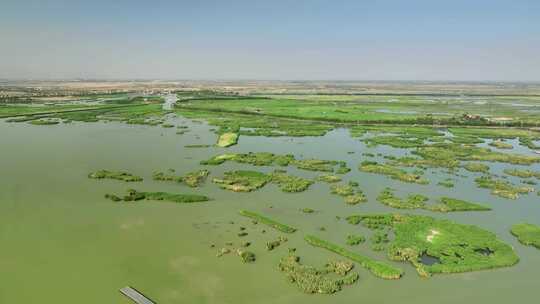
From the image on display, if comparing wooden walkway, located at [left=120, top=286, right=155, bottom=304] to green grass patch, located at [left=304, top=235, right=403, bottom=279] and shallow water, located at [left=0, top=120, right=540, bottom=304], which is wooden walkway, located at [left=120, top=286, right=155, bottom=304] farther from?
green grass patch, located at [left=304, top=235, right=403, bottom=279]

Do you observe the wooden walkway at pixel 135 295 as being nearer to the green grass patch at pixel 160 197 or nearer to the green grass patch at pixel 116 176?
the green grass patch at pixel 160 197

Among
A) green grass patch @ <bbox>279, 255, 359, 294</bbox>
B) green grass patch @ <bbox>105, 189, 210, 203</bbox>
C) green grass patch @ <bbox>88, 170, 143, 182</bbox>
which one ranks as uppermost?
green grass patch @ <bbox>88, 170, 143, 182</bbox>

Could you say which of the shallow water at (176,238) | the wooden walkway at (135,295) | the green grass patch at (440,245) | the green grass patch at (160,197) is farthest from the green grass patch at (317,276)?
the green grass patch at (160,197)

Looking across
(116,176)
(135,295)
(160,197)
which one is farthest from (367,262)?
(116,176)

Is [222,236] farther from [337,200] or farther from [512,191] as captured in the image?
[512,191]

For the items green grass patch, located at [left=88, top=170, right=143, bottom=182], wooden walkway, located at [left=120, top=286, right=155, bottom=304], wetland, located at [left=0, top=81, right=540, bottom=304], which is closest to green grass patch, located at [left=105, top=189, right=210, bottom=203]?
wetland, located at [left=0, top=81, right=540, bottom=304]

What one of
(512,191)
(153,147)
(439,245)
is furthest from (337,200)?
(153,147)
